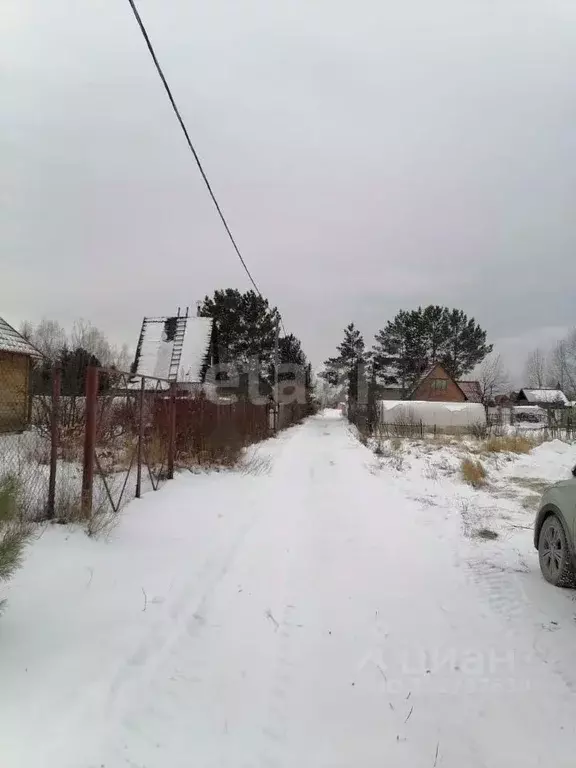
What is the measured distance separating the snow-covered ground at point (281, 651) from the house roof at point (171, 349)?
2371cm

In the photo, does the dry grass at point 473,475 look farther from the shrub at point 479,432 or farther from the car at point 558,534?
the shrub at point 479,432

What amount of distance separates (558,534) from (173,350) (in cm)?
2793

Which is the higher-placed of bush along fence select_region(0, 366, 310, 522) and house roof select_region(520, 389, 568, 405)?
house roof select_region(520, 389, 568, 405)

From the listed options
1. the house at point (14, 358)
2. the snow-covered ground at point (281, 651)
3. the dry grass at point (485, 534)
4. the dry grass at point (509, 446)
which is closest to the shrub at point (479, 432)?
the dry grass at point (509, 446)

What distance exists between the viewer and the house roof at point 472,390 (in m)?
52.1

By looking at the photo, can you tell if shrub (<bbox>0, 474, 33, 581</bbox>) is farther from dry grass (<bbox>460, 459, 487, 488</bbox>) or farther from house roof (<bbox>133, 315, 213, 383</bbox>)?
house roof (<bbox>133, 315, 213, 383</bbox>)

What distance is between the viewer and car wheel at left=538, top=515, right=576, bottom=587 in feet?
14.5

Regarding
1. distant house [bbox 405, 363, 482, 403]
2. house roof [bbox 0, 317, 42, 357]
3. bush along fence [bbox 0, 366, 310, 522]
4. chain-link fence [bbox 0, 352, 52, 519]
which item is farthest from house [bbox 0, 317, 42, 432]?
distant house [bbox 405, 363, 482, 403]

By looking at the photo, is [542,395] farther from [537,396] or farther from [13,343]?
[13,343]

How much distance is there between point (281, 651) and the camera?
3.41 metres

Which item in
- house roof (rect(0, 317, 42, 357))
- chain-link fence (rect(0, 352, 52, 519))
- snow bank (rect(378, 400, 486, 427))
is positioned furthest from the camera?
snow bank (rect(378, 400, 486, 427))

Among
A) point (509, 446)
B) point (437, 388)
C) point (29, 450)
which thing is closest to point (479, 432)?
point (509, 446)

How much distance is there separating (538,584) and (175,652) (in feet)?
10.9

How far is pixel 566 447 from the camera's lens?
58.0 ft
